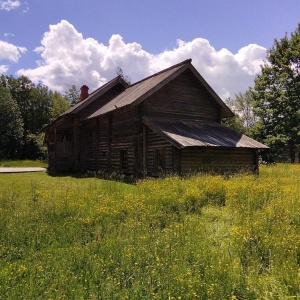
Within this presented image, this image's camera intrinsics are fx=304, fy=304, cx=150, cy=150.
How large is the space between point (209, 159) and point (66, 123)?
15.3 metres

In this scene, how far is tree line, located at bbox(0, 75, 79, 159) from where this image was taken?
170ft

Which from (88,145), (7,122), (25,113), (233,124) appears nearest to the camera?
(88,145)

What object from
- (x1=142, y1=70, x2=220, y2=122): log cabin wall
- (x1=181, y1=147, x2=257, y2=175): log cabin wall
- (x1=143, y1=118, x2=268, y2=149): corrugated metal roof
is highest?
(x1=142, y1=70, x2=220, y2=122): log cabin wall

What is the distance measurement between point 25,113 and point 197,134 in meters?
52.2

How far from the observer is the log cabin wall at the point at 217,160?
17.5 meters

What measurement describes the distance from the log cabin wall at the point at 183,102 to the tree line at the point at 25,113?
3387cm

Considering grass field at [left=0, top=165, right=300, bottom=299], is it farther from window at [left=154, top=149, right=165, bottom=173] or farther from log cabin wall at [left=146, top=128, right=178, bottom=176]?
window at [left=154, top=149, right=165, bottom=173]

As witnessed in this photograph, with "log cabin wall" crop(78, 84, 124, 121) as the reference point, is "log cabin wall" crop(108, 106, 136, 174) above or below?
below

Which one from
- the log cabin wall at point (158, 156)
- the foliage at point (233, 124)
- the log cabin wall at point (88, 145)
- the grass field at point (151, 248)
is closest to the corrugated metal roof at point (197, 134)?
the log cabin wall at point (158, 156)

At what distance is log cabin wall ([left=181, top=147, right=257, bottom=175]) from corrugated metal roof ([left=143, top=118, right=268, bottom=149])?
66 centimetres

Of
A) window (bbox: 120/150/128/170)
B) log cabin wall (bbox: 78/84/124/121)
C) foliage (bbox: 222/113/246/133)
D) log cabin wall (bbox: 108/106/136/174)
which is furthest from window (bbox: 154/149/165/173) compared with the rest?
foliage (bbox: 222/113/246/133)

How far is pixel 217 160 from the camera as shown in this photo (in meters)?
18.8

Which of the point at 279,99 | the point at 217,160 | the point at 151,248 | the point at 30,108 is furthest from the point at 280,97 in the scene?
the point at 30,108

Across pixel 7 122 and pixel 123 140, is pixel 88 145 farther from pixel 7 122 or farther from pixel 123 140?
pixel 7 122
